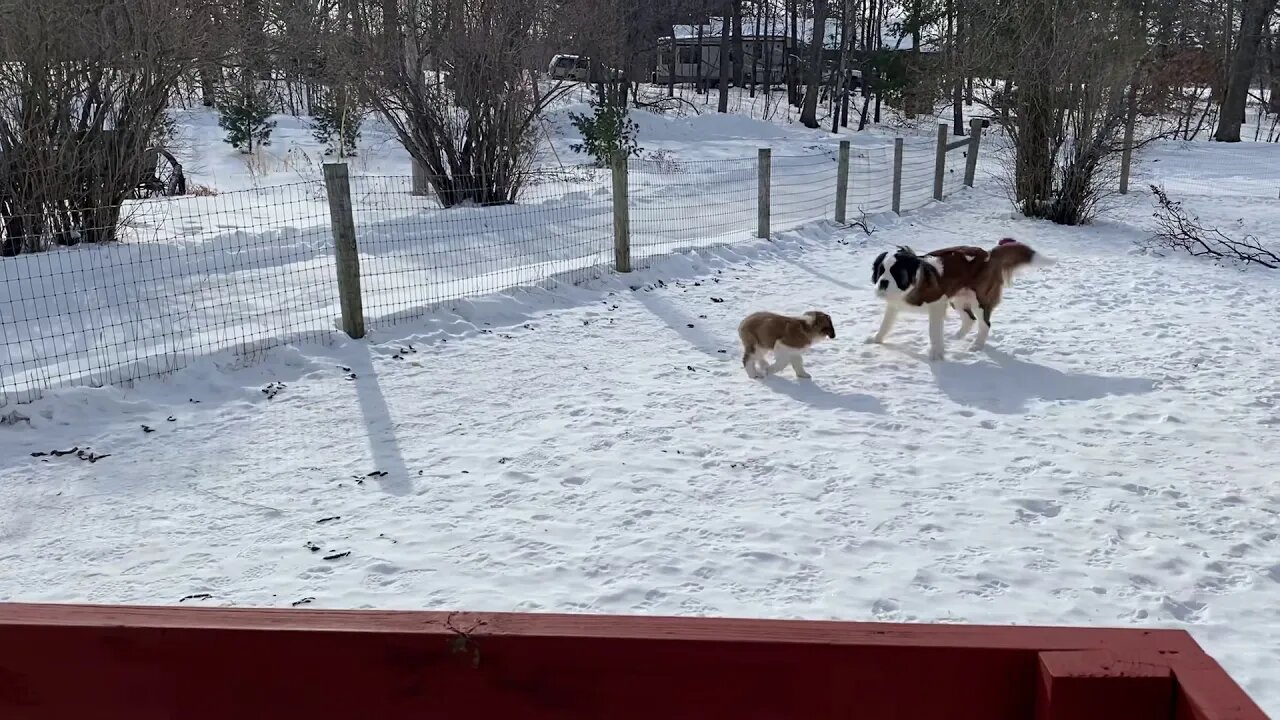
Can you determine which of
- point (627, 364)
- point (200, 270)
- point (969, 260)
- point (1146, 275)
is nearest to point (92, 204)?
point (200, 270)

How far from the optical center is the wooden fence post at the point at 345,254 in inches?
297

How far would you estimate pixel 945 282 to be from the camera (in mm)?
7289

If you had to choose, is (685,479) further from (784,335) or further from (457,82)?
(457,82)

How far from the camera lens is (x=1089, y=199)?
557 inches

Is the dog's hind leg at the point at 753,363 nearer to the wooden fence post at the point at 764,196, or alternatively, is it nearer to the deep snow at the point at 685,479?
the deep snow at the point at 685,479

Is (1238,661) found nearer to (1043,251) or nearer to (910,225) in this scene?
(1043,251)

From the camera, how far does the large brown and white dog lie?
720cm

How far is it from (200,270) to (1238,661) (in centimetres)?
962

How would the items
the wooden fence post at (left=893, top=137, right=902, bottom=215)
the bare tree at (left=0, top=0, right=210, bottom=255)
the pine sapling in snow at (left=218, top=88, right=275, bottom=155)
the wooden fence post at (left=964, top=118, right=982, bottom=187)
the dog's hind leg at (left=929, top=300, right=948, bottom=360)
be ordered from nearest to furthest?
the dog's hind leg at (left=929, top=300, right=948, bottom=360), the bare tree at (left=0, top=0, right=210, bottom=255), the wooden fence post at (left=893, top=137, right=902, bottom=215), the wooden fence post at (left=964, top=118, right=982, bottom=187), the pine sapling in snow at (left=218, top=88, right=275, bottom=155)

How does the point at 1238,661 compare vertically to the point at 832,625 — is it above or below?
below

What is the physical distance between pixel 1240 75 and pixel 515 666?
38.8 metres

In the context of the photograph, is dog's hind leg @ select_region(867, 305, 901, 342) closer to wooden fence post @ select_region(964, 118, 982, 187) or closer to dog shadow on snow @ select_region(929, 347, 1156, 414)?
dog shadow on snow @ select_region(929, 347, 1156, 414)

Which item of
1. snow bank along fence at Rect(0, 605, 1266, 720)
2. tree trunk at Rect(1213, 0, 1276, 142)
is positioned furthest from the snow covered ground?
tree trunk at Rect(1213, 0, 1276, 142)

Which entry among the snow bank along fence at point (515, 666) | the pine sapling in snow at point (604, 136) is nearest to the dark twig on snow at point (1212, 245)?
the pine sapling in snow at point (604, 136)
